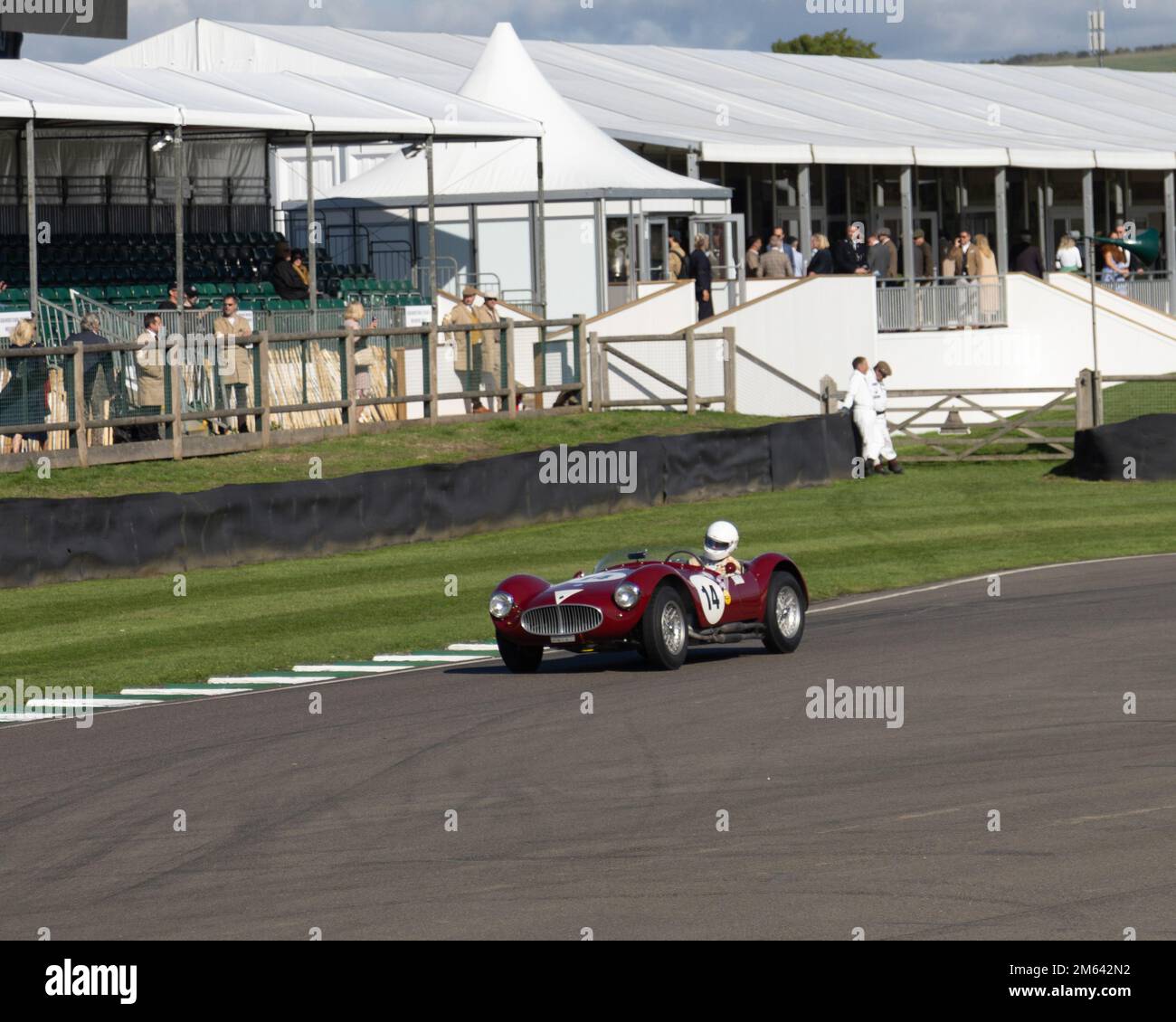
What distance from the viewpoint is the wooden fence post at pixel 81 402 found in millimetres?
23453

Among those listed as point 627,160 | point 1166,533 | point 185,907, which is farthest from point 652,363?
point 185,907

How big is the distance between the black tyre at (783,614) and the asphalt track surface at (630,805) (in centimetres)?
17

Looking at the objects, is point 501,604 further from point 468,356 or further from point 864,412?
point 468,356

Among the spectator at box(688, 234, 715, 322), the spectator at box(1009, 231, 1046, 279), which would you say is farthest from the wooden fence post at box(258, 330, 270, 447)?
the spectator at box(1009, 231, 1046, 279)

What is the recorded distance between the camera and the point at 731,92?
51.9 meters

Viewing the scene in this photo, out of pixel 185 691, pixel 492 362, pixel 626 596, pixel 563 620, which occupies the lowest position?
pixel 185 691

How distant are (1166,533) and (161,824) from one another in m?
15.5

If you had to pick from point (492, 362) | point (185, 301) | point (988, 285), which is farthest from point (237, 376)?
point (988, 285)

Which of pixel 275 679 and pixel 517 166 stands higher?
pixel 517 166

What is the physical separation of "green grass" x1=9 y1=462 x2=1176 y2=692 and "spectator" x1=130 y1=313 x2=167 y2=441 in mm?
4355

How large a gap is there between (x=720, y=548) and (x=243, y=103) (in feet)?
59.2

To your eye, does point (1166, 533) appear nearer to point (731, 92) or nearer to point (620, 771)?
point (620, 771)

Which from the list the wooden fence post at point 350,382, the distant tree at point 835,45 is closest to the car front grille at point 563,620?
the wooden fence post at point 350,382

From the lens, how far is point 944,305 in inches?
1559
